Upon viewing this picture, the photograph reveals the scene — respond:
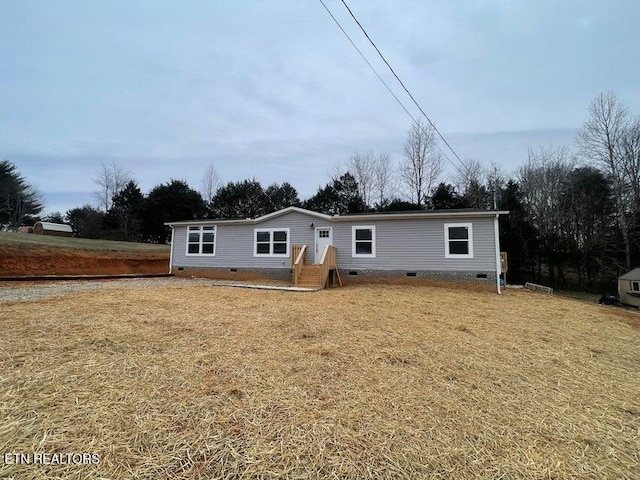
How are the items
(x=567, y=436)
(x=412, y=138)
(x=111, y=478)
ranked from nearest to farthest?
(x=111, y=478), (x=567, y=436), (x=412, y=138)

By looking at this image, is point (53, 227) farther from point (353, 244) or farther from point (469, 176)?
point (469, 176)

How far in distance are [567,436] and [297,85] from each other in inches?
435

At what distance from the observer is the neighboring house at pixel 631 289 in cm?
1388

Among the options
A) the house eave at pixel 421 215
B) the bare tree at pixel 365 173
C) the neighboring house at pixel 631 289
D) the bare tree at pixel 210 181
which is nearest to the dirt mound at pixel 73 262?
the bare tree at pixel 210 181

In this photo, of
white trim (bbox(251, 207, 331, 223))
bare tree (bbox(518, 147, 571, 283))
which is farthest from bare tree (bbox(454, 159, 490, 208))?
white trim (bbox(251, 207, 331, 223))

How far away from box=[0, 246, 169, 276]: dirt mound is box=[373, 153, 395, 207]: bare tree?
18150 mm

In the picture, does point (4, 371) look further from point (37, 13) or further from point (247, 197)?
point (247, 197)

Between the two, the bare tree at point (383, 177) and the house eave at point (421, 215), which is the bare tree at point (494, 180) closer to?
the bare tree at point (383, 177)

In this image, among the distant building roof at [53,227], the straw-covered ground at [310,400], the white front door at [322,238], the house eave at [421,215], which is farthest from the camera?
the distant building roof at [53,227]

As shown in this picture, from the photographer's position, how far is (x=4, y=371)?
2699 mm

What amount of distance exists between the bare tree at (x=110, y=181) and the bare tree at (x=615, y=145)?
41.5 metres

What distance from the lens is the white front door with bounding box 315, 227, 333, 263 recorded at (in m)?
13.2

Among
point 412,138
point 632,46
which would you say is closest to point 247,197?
point 412,138

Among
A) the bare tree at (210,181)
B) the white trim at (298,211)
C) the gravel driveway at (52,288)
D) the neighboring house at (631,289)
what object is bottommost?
the neighboring house at (631,289)
